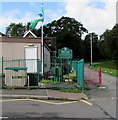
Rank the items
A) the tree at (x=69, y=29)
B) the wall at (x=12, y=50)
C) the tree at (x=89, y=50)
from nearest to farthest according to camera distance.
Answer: the wall at (x=12, y=50) → the tree at (x=69, y=29) → the tree at (x=89, y=50)

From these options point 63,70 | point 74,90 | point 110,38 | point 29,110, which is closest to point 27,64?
point 63,70

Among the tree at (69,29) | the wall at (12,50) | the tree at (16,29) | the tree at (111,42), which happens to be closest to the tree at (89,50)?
the tree at (69,29)

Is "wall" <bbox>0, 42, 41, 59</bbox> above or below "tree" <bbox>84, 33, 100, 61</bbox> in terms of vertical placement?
below

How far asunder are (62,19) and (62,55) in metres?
66.7

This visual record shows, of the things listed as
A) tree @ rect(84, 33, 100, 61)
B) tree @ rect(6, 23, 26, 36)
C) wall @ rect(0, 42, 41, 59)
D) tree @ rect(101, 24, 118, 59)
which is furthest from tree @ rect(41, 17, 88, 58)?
wall @ rect(0, 42, 41, 59)

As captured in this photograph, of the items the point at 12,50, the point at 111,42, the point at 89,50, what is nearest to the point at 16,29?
the point at 89,50

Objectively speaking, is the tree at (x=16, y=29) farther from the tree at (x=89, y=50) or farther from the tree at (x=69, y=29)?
the tree at (x=89, y=50)

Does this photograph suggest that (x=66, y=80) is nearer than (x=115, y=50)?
Yes

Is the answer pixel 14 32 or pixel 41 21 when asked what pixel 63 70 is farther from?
pixel 14 32

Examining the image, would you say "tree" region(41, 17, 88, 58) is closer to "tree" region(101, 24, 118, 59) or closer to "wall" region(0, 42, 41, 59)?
"tree" region(101, 24, 118, 59)

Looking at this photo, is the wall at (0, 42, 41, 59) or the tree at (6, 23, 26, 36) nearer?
the wall at (0, 42, 41, 59)

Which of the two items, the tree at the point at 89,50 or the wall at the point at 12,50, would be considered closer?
the wall at the point at 12,50

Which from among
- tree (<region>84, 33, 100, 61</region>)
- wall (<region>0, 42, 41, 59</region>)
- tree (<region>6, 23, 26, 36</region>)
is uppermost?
tree (<region>6, 23, 26, 36</region>)

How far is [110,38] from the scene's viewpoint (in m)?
54.0
